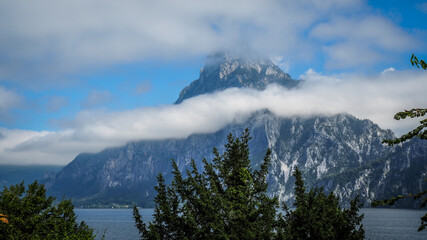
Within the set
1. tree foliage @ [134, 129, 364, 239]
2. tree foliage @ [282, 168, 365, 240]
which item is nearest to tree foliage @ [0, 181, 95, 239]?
tree foliage @ [134, 129, 364, 239]

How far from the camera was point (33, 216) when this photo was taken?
32875 mm

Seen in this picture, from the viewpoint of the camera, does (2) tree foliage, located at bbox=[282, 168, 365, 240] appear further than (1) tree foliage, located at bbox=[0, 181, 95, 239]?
Yes

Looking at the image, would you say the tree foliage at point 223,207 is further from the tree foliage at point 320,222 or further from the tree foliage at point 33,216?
the tree foliage at point 33,216

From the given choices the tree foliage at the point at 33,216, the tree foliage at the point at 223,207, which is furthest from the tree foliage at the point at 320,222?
the tree foliage at the point at 33,216

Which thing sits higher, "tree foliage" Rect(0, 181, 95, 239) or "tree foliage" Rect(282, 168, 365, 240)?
"tree foliage" Rect(0, 181, 95, 239)

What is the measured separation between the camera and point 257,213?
23.9 meters

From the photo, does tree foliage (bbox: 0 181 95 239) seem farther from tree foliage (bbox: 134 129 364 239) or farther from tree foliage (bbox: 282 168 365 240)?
tree foliage (bbox: 282 168 365 240)

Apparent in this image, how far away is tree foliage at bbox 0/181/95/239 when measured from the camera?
1121 inches

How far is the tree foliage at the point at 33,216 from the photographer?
1121 inches

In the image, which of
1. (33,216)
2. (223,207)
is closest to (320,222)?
(223,207)

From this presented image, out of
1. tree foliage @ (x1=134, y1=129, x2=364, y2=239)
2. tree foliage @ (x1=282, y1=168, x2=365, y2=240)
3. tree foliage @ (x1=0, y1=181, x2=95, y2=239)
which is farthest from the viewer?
tree foliage @ (x1=282, y1=168, x2=365, y2=240)

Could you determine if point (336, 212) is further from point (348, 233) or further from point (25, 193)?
point (25, 193)

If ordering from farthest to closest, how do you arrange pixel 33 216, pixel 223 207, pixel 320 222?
pixel 33 216 < pixel 320 222 < pixel 223 207

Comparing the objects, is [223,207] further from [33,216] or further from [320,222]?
[33,216]
